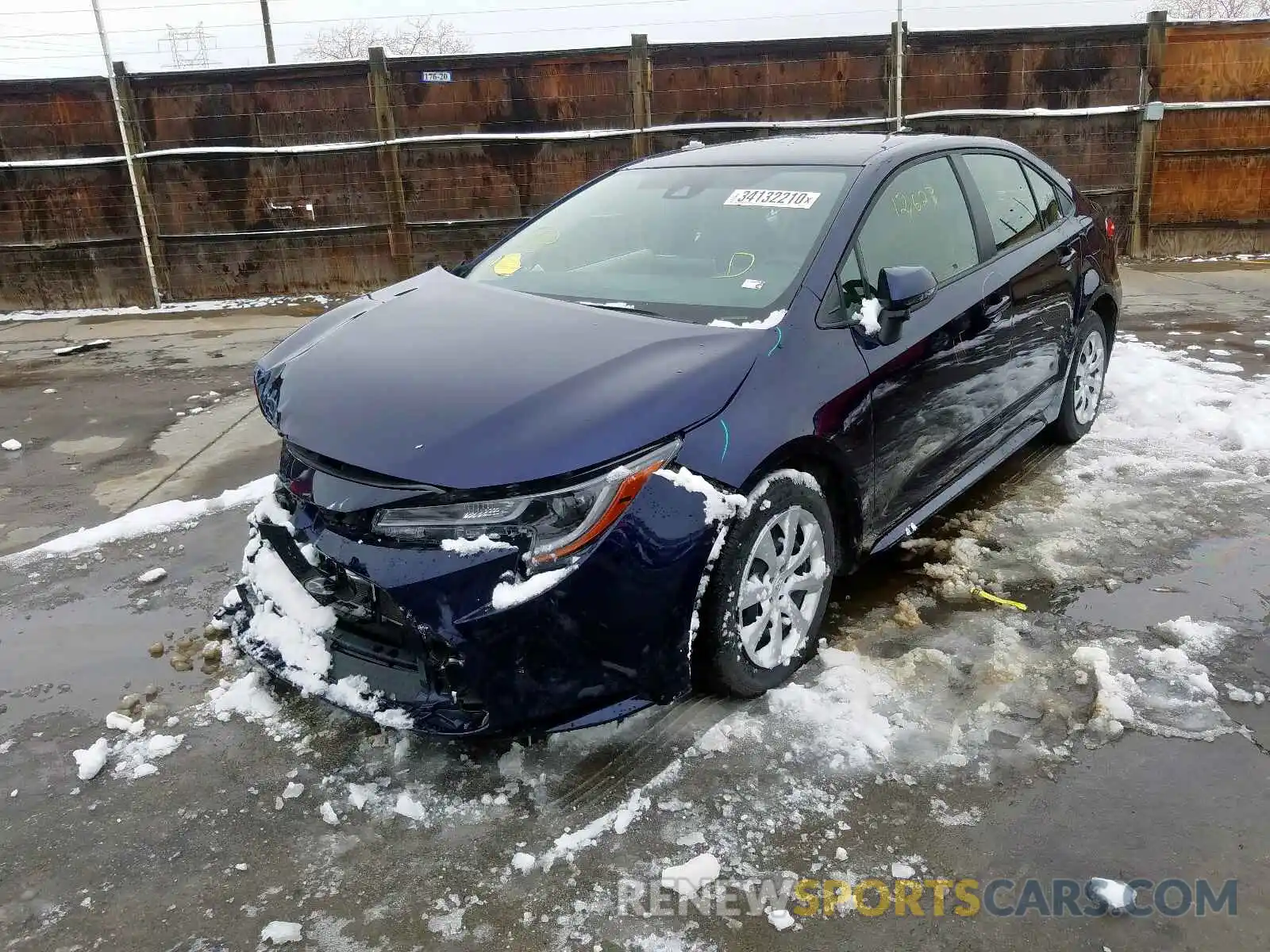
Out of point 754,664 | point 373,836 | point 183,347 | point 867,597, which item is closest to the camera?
point 373,836

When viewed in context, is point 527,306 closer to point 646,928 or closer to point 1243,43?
point 646,928

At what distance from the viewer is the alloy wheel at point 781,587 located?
2.64 meters

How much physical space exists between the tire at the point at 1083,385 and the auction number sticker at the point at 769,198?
2.01 m

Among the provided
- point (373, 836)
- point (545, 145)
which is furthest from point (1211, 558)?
point (545, 145)

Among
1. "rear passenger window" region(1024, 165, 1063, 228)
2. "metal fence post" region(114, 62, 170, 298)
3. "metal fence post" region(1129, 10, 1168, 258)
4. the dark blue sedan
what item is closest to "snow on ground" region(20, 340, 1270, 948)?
the dark blue sedan

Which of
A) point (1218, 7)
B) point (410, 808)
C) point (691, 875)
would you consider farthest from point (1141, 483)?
point (1218, 7)

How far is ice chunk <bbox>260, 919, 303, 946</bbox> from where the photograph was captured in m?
2.05

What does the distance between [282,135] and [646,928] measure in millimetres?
9322

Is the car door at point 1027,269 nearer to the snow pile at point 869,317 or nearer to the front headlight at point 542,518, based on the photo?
the snow pile at point 869,317

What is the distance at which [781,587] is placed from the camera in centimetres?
276

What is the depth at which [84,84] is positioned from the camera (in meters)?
9.18

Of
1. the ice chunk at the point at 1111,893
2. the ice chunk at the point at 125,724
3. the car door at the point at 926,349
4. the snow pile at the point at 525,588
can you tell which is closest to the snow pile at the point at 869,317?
the car door at the point at 926,349

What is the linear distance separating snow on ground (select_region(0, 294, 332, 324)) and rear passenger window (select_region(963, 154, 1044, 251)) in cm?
737

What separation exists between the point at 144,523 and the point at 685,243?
2.79m
